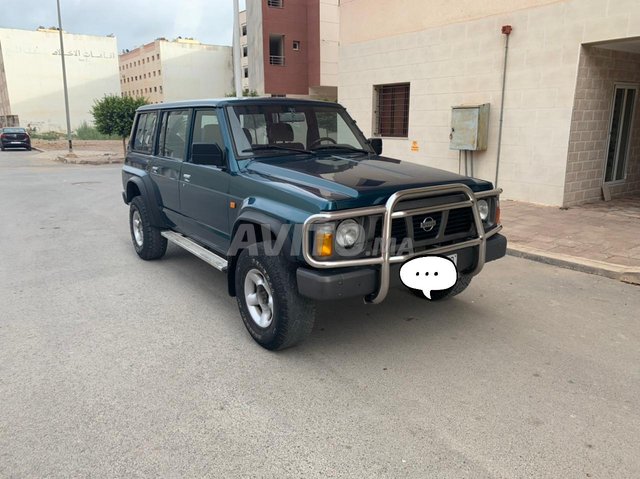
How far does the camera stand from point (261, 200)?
12.8 ft

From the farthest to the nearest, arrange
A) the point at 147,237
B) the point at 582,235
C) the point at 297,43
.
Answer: the point at 297,43 < the point at 582,235 < the point at 147,237

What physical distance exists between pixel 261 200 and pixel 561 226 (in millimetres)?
5654

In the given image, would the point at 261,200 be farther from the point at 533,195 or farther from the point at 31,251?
the point at 533,195

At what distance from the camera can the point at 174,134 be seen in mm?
5598

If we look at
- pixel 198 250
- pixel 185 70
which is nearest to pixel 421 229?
pixel 198 250

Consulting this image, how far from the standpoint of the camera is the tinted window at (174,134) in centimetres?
535

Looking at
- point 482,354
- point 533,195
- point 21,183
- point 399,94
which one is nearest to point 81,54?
point 21,183

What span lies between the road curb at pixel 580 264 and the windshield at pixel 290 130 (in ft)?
8.86

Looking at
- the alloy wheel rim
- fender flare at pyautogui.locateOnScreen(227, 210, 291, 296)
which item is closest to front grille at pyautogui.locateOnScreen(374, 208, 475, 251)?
fender flare at pyautogui.locateOnScreen(227, 210, 291, 296)

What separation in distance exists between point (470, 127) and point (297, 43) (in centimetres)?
2593

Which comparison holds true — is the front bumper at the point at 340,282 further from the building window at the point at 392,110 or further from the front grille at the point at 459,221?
the building window at the point at 392,110

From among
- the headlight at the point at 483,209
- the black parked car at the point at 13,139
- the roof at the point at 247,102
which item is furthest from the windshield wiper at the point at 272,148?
the black parked car at the point at 13,139

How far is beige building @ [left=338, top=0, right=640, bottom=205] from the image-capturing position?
870 centimetres

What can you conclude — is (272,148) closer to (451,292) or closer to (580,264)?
(451,292)
